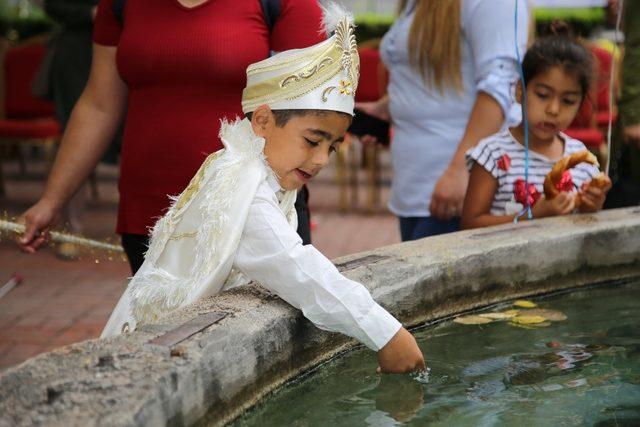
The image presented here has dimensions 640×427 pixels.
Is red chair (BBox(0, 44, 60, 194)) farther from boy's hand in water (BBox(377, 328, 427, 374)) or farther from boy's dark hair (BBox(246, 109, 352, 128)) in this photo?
boy's hand in water (BBox(377, 328, 427, 374))

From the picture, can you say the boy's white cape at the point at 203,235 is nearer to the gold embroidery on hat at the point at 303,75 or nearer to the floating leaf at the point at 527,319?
the gold embroidery on hat at the point at 303,75

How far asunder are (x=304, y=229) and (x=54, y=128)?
5.92 m

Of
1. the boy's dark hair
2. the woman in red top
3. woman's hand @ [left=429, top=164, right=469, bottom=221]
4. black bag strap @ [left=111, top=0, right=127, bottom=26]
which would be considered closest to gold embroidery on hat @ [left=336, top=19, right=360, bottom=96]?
the boy's dark hair

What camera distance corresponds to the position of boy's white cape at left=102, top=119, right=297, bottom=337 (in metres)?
2.61

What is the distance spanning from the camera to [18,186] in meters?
10.3

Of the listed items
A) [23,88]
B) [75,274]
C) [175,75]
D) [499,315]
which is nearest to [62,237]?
[175,75]

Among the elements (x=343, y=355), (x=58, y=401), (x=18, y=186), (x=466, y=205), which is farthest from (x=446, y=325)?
(x=18, y=186)

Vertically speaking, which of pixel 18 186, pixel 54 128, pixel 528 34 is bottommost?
pixel 18 186

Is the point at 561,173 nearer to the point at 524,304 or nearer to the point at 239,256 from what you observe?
the point at 524,304

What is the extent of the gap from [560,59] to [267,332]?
6.32 feet

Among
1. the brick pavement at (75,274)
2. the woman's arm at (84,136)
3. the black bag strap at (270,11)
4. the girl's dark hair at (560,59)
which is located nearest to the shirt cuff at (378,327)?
the black bag strap at (270,11)

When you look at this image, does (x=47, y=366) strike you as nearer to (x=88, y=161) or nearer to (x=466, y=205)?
(x=88, y=161)

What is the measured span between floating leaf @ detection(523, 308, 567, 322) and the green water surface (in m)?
0.03

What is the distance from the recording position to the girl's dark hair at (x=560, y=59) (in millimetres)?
3943
